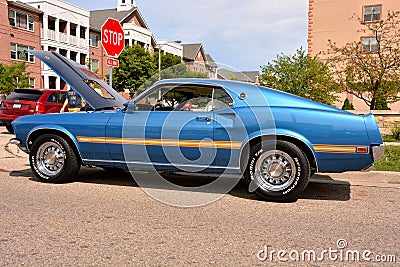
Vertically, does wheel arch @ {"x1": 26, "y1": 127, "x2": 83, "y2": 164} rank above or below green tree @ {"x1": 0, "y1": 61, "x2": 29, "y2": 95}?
below

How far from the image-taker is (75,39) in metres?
40.5

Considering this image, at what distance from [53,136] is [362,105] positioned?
30.0 m

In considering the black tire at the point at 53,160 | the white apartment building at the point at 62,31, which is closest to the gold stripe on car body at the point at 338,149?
the black tire at the point at 53,160

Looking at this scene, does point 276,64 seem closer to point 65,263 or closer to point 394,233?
point 394,233

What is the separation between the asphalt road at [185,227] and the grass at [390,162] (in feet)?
4.54

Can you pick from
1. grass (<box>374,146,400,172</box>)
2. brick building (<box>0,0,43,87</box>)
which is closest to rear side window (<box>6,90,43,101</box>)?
grass (<box>374,146,400,172</box>)

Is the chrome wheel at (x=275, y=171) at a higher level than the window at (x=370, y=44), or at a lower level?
lower

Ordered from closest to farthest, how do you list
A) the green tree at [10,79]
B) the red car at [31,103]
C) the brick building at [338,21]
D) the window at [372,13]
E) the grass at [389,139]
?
the grass at [389,139] < the red car at [31,103] < the green tree at [10,79] < the window at [372,13] < the brick building at [338,21]

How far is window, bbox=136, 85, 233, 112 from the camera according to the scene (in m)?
5.31

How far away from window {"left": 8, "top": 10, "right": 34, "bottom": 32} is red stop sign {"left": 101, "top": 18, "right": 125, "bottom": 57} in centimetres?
2774

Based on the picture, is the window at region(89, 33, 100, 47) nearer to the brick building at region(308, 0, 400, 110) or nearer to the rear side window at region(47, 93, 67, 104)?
the brick building at region(308, 0, 400, 110)

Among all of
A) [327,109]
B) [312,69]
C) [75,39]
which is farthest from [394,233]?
[75,39]

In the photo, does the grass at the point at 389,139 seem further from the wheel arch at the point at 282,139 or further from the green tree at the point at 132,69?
the green tree at the point at 132,69

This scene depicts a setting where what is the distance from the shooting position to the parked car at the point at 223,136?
4852 mm
